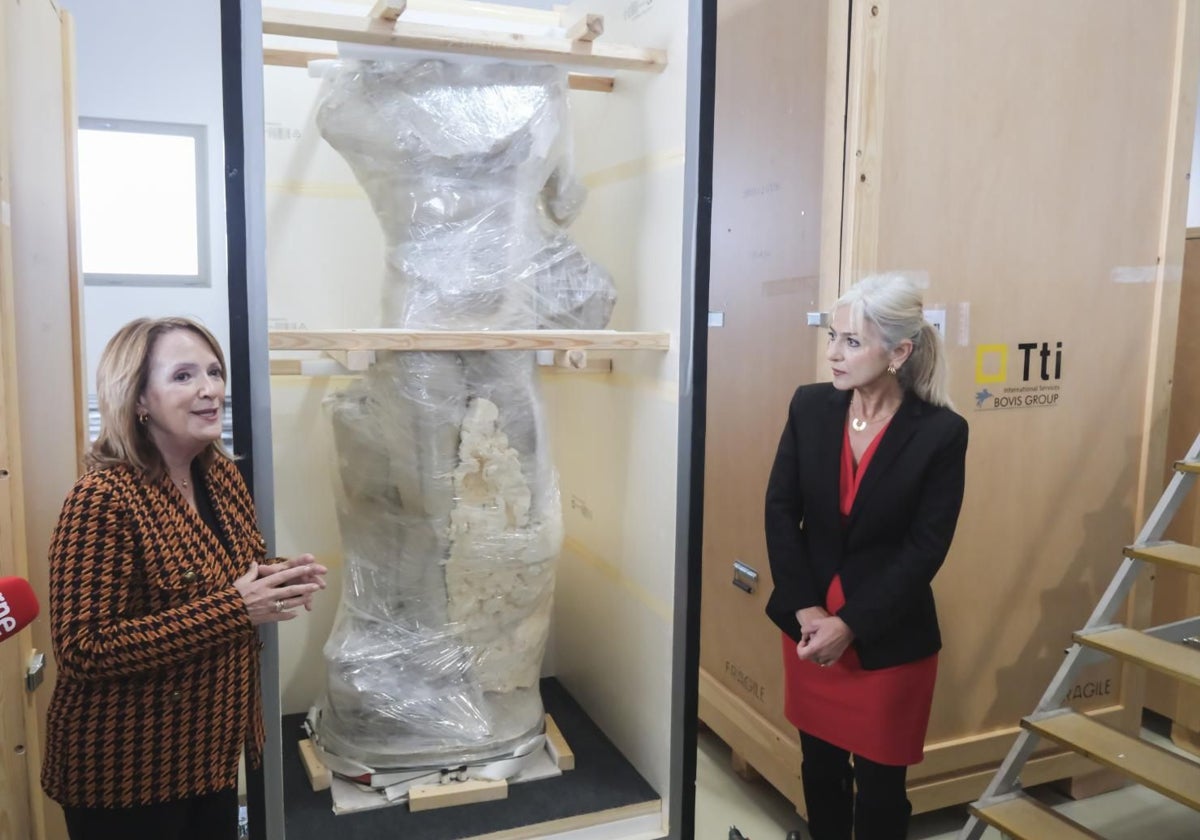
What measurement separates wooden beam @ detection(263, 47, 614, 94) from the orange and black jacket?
3.77 feet

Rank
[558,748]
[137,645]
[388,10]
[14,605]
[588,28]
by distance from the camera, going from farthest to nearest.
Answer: [558,748] < [588,28] < [388,10] < [137,645] < [14,605]

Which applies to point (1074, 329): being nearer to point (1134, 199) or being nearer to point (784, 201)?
point (1134, 199)

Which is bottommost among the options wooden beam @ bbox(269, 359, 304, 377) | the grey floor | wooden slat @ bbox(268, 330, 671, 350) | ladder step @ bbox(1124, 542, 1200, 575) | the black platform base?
the grey floor

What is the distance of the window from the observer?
3094 millimetres

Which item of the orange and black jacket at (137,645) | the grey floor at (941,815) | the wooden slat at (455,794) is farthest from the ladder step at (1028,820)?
the orange and black jacket at (137,645)

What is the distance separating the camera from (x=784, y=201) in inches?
88.0

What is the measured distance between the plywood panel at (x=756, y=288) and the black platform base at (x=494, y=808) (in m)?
0.49

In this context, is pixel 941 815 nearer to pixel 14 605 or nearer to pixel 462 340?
pixel 462 340

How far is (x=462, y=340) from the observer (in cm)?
174

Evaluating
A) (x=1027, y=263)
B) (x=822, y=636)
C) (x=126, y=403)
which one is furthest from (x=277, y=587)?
(x=1027, y=263)

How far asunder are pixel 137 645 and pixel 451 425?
0.86m

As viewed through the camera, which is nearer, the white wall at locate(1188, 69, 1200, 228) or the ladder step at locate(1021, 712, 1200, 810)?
the ladder step at locate(1021, 712, 1200, 810)

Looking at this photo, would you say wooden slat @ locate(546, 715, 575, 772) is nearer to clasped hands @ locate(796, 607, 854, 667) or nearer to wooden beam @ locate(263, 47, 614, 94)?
clasped hands @ locate(796, 607, 854, 667)

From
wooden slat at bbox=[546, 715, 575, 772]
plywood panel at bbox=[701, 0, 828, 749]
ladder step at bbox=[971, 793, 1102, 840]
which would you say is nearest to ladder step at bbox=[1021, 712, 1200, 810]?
ladder step at bbox=[971, 793, 1102, 840]
